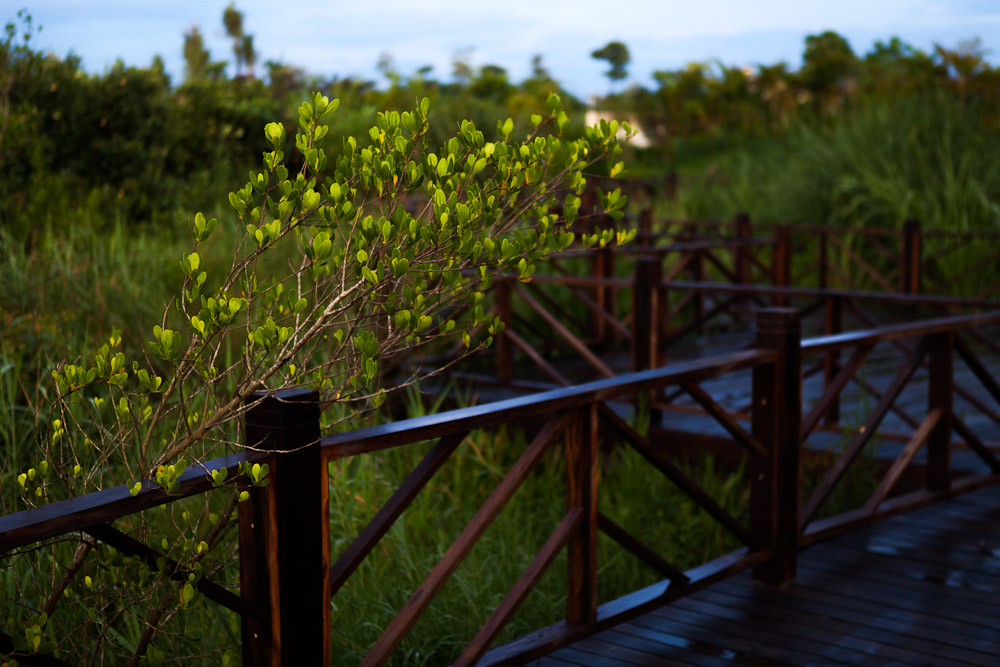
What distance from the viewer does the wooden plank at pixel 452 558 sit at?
2714 mm

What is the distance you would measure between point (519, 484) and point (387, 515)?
47cm

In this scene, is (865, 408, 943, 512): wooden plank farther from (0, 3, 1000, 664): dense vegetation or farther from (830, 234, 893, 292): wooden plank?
(830, 234, 893, 292): wooden plank

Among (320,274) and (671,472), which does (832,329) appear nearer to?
(671,472)

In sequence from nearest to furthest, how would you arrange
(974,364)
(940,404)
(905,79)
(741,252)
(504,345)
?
1. (940,404)
2. (974,364)
3. (504,345)
4. (741,252)
5. (905,79)

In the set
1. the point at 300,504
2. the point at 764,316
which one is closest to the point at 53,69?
the point at 764,316

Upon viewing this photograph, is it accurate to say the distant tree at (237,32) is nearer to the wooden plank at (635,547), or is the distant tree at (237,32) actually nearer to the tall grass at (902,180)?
the tall grass at (902,180)

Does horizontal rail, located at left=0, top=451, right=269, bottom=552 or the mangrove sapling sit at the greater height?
the mangrove sapling

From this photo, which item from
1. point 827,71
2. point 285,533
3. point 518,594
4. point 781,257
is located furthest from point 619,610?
point 827,71

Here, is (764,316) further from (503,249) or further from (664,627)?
(503,249)

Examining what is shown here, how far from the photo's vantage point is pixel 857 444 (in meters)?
4.39

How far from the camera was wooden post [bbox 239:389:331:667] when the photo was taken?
7.81 ft

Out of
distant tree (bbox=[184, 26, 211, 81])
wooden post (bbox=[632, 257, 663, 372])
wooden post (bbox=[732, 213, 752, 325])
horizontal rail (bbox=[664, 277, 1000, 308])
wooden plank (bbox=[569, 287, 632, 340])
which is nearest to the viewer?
horizontal rail (bbox=[664, 277, 1000, 308])

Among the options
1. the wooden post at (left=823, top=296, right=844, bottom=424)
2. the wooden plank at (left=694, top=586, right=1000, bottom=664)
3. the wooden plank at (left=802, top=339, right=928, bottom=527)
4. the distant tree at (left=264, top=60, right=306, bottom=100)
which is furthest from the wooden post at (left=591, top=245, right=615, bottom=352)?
the distant tree at (left=264, top=60, right=306, bottom=100)

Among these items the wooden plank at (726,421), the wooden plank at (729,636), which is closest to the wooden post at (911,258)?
the wooden plank at (726,421)
